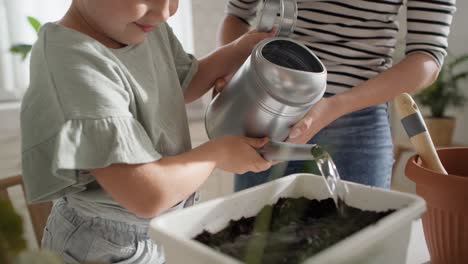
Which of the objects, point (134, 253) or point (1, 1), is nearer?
point (134, 253)

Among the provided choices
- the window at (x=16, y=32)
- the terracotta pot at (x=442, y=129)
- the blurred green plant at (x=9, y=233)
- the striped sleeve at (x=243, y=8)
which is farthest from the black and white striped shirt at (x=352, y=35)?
the terracotta pot at (x=442, y=129)

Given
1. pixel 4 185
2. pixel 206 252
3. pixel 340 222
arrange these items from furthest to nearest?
pixel 4 185 < pixel 340 222 < pixel 206 252

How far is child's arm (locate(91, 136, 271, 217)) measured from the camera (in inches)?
15.5

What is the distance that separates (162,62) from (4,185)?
1.63 feet

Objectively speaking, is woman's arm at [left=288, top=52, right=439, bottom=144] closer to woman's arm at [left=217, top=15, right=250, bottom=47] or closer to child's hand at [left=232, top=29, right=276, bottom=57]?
child's hand at [left=232, top=29, right=276, bottom=57]

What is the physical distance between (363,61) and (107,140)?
0.52 m

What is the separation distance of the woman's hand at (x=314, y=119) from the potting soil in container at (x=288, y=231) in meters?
0.13

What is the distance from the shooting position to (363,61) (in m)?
0.75

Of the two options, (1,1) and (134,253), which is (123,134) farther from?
(1,1)

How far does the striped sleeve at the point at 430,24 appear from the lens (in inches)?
27.1

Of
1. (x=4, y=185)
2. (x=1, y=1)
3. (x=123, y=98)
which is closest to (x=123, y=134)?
(x=123, y=98)

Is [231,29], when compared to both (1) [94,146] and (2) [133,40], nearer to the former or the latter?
(2) [133,40]

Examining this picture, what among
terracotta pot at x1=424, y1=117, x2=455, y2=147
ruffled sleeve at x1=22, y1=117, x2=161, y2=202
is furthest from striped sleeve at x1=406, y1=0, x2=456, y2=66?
terracotta pot at x1=424, y1=117, x2=455, y2=147

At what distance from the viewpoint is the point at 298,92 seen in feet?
1.46
